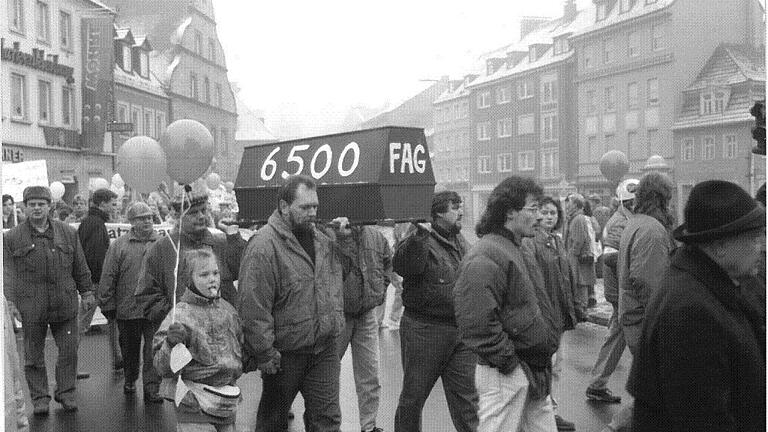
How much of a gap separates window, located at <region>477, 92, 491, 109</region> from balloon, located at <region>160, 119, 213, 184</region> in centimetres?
2097

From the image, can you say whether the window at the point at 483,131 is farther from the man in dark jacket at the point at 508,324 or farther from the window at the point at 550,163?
the man in dark jacket at the point at 508,324

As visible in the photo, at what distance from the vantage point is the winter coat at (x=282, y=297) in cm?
508

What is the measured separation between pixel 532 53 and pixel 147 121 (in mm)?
15348

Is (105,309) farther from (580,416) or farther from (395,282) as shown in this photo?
(580,416)

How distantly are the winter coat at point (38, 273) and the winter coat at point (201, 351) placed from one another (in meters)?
3.00

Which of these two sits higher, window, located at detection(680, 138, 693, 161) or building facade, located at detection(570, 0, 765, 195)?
building facade, located at detection(570, 0, 765, 195)

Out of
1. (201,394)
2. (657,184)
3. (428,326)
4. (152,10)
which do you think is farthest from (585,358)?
(152,10)

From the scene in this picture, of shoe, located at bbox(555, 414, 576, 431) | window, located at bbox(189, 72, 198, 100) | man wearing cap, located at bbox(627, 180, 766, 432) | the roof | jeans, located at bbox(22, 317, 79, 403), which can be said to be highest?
the roof

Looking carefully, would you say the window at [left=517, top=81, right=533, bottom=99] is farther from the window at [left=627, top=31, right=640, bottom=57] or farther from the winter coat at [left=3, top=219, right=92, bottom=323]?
the winter coat at [left=3, top=219, right=92, bottom=323]

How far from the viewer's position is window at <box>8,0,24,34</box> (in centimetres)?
2314

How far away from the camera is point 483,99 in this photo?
98.3 feet

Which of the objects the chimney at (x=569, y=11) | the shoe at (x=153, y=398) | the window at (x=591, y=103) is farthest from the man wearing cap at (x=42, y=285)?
the chimney at (x=569, y=11)

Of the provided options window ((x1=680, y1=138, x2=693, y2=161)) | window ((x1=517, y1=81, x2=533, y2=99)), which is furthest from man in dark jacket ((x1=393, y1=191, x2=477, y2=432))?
window ((x1=517, y1=81, x2=533, y2=99))

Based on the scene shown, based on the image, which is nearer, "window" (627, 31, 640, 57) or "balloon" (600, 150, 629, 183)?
"balloon" (600, 150, 629, 183)
